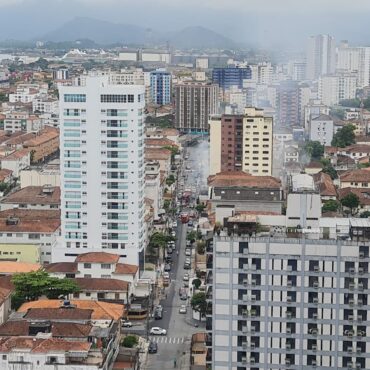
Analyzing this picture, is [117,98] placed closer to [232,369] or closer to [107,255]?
[107,255]

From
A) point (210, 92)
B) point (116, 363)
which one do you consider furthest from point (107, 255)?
point (210, 92)

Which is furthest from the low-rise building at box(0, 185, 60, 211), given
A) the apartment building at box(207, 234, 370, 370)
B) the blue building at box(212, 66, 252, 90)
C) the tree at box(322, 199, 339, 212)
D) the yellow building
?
the blue building at box(212, 66, 252, 90)

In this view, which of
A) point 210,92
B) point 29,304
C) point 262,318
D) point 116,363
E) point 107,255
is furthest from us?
point 210,92

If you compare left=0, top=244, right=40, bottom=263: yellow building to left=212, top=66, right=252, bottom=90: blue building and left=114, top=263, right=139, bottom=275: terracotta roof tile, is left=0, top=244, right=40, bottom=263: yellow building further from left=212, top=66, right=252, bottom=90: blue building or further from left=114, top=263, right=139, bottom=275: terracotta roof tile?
left=212, top=66, right=252, bottom=90: blue building

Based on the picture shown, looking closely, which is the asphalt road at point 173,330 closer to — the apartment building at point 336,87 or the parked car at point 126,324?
the parked car at point 126,324

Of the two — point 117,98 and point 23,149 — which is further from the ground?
point 117,98

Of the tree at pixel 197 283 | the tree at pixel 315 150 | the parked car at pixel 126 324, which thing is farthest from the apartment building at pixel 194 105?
the parked car at pixel 126 324
